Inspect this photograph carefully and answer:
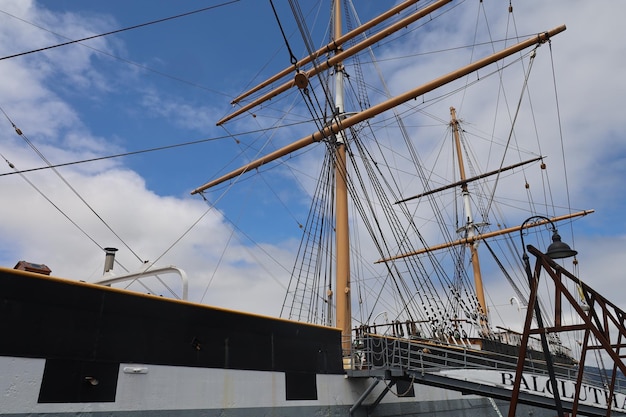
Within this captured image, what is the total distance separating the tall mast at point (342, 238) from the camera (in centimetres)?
1201

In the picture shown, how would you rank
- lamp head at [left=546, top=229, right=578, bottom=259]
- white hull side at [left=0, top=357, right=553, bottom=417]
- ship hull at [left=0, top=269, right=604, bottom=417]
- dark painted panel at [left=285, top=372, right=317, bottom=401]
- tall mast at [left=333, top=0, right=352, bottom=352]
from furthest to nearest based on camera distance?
tall mast at [left=333, top=0, right=352, bottom=352] < dark painted panel at [left=285, top=372, right=317, bottom=401] < lamp head at [left=546, top=229, right=578, bottom=259] < ship hull at [left=0, top=269, right=604, bottom=417] < white hull side at [left=0, top=357, right=553, bottom=417]

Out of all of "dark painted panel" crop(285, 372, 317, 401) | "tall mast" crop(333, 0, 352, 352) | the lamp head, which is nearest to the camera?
the lamp head

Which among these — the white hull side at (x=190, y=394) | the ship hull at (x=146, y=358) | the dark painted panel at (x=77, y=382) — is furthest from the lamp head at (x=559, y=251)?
the dark painted panel at (x=77, y=382)

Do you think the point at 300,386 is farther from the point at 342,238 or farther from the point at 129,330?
the point at 342,238

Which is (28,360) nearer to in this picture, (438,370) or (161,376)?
(161,376)

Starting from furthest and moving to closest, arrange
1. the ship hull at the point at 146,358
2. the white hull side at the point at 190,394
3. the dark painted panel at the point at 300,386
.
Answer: the dark painted panel at the point at 300,386
the ship hull at the point at 146,358
the white hull side at the point at 190,394

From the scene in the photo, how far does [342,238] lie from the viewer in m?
13.2

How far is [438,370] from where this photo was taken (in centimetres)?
887

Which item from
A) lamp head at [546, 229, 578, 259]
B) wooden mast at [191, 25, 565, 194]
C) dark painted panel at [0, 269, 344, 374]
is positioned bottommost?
dark painted panel at [0, 269, 344, 374]

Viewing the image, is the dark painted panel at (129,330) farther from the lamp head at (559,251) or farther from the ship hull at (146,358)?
the lamp head at (559,251)

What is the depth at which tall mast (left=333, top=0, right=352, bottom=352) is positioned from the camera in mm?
12008

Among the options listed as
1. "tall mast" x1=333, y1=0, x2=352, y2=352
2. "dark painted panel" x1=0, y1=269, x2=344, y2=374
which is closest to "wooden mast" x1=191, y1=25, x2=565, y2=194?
"tall mast" x1=333, y1=0, x2=352, y2=352

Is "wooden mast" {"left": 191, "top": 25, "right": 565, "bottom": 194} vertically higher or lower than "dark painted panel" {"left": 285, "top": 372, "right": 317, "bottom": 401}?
higher

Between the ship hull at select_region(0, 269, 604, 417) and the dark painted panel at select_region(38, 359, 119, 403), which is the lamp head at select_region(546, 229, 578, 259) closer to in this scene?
the ship hull at select_region(0, 269, 604, 417)
